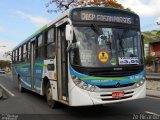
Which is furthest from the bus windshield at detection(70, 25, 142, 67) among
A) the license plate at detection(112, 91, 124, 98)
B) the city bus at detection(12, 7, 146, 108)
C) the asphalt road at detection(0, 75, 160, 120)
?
the asphalt road at detection(0, 75, 160, 120)

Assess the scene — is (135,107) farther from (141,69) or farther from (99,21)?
(99,21)

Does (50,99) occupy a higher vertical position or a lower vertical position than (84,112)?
higher

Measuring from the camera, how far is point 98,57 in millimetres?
9570

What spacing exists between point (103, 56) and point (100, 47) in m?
0.27

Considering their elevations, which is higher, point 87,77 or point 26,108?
point 87,77

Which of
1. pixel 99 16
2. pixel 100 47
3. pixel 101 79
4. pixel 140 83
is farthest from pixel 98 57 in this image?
pixel 140 83

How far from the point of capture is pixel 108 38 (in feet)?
32.1

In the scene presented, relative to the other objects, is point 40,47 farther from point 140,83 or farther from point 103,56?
point 140,83

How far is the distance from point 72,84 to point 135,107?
3522 mm

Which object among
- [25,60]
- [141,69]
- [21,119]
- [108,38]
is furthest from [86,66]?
[25,60]

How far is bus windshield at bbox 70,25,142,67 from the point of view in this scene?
376 inches

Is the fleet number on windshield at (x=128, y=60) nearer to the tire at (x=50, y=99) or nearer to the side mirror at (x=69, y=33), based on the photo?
the side mirror at (x=69, y=33)

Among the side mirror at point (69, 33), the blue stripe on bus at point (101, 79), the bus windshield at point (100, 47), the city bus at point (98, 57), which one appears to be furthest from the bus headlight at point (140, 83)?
the side mirror at point (69, 33)

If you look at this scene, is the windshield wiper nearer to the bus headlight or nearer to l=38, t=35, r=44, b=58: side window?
the bus headlight
